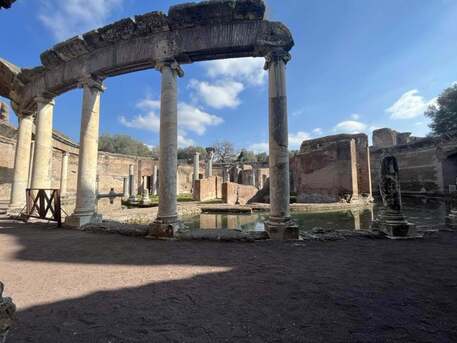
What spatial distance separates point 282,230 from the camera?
503cm

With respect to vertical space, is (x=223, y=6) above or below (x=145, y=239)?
above

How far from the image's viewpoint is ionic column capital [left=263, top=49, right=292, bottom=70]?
5492 millimetres

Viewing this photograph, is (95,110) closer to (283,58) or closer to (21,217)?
(21,217)

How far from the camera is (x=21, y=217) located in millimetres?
7703

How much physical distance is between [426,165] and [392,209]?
26.9m

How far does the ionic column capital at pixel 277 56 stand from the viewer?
5.49 metres

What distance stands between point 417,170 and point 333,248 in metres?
29.5

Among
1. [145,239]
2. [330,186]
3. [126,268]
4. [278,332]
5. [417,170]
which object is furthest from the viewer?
[417,170]

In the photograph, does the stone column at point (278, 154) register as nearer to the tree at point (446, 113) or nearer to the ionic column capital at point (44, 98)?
the ionic column capital at point (44, 98)

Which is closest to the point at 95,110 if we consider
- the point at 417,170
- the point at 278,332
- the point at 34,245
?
the point at 34,245

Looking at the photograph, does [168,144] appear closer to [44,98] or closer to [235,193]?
[44,98]

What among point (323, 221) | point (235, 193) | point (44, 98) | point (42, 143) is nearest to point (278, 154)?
point (323, 221)

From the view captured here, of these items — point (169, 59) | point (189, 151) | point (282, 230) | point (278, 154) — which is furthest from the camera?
point (189, 151)

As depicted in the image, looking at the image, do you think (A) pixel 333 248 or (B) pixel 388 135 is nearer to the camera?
(A) pixel 333 248
